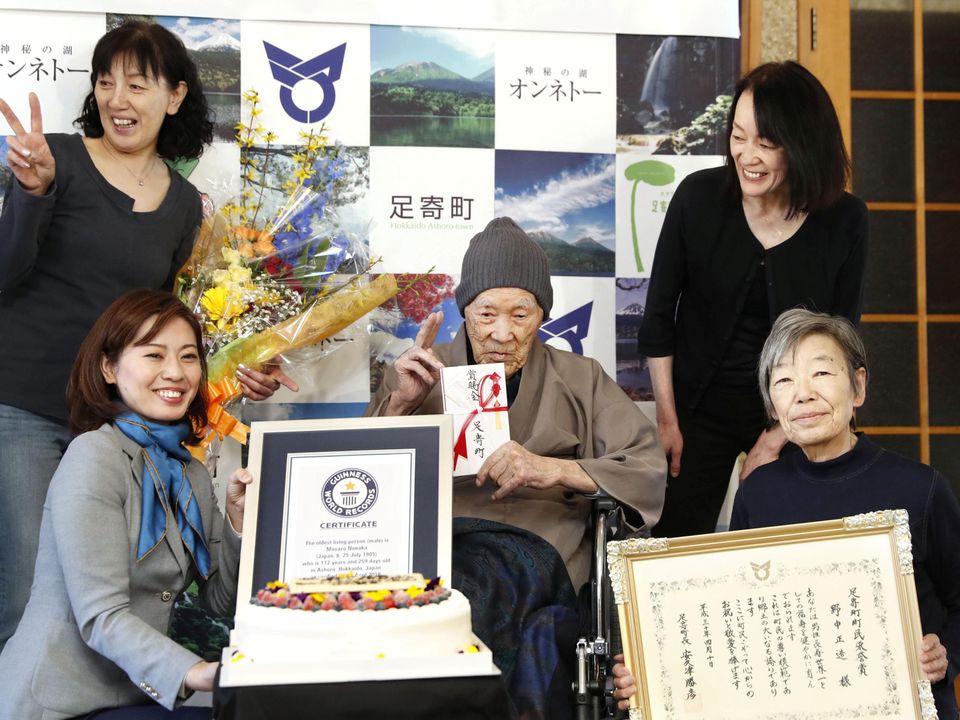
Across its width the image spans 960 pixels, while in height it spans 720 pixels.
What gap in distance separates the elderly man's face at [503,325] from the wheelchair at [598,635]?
463 millimetres

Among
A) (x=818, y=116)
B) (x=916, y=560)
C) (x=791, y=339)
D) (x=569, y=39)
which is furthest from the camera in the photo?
(x=569, y=39)

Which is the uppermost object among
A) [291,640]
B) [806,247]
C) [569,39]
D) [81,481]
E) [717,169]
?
[569,39]

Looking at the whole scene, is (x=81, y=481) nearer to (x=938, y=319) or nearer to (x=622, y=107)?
(x=622, y=107)

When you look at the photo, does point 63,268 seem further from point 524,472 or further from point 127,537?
point 524,472

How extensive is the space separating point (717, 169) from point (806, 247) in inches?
14.0

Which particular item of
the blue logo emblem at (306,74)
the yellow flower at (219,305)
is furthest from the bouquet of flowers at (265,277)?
the blue logo emblem at (306,74)

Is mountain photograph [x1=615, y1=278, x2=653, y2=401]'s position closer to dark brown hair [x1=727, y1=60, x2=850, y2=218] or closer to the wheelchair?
dark brown hair [x1=727, y1=60, x2=850, y2=218]

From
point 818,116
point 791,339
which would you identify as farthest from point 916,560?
point 818,116

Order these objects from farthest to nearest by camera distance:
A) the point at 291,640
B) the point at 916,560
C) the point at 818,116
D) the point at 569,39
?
the point at 569,39 → the point at 818,116 → the point at 916,560 → the point at 291,640

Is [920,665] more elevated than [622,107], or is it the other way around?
[622,107]

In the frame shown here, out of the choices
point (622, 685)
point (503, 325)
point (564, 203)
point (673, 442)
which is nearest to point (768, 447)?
point (673, 442)

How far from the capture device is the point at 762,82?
115 inches

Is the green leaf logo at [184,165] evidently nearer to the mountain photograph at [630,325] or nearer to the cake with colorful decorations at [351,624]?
the mountain photograph at [630,325]

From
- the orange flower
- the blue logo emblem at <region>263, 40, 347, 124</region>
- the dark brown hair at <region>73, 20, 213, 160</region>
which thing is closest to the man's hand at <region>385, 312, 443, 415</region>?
the orange flower
